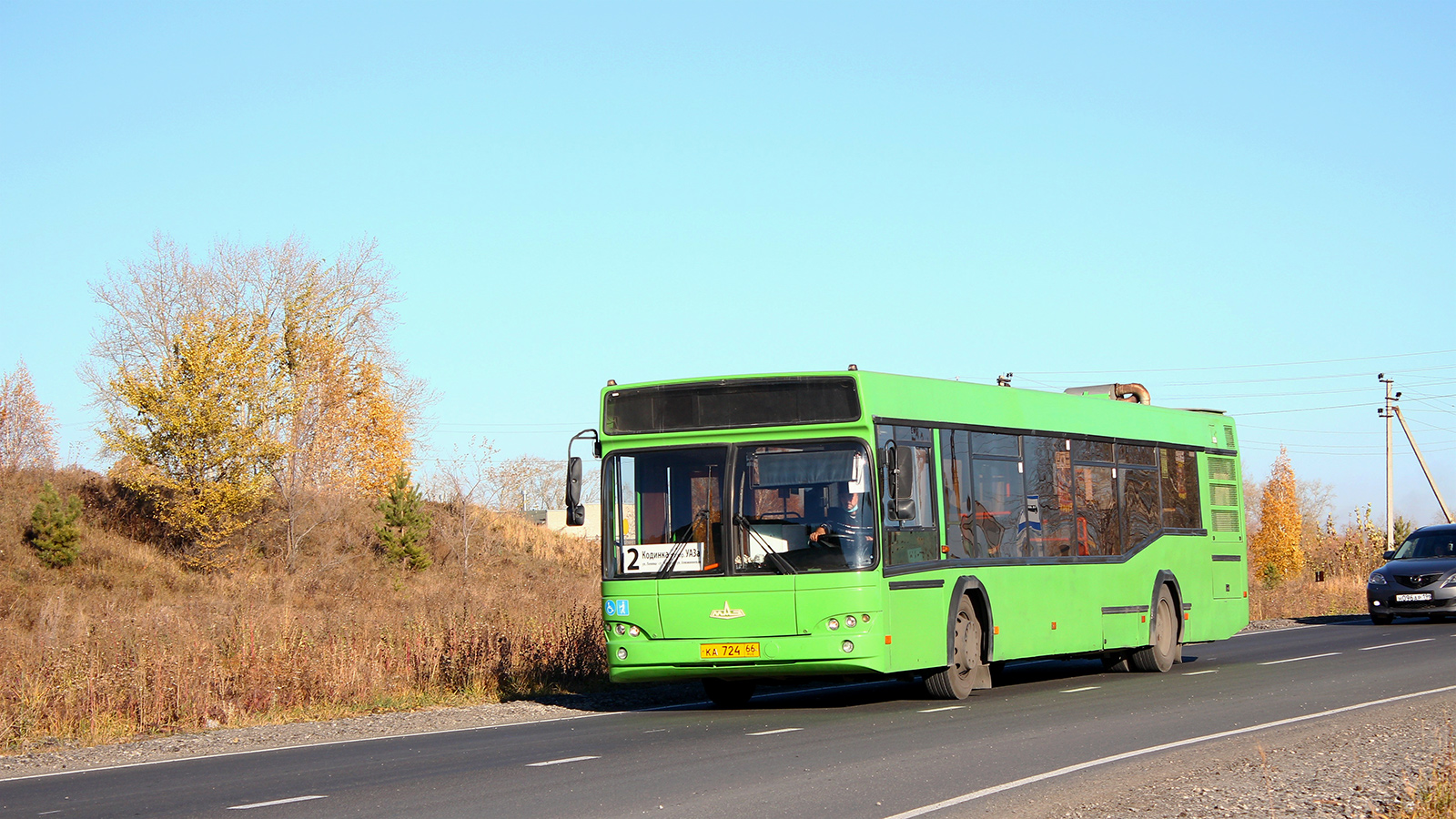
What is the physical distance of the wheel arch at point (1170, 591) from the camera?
768 inches

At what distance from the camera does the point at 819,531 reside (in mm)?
14078

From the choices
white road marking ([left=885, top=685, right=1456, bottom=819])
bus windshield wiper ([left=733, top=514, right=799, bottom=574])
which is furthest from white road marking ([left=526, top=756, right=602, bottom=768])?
white road marking ([left=885, top=685, right=1456, bottom=819])

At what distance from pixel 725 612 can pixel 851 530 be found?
1504mm

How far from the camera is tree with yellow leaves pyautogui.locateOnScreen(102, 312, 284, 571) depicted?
1953 inches

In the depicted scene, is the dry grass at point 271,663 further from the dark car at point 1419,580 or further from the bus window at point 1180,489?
the dark car at point 1419,580

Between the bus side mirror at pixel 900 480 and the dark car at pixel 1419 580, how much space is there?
19332 mm

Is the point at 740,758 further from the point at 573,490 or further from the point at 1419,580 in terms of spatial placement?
the point at 1419,580

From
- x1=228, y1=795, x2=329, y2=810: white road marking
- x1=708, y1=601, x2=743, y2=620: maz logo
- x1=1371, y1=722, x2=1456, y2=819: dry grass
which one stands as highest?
x1=708, y1=601, x2=743, y2=620: maz logo

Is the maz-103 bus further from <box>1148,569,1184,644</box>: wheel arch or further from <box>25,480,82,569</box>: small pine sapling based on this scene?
<box>25,480,82,569</box>: small pine sapling

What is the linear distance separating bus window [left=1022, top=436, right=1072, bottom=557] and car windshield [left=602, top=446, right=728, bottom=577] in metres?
4.55

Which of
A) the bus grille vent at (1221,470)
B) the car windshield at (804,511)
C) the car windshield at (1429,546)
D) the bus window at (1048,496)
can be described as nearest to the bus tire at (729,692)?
the car windshield at (804,511)

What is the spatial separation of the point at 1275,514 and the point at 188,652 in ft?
299

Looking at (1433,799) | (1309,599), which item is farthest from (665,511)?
(1309,599)

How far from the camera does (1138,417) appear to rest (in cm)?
1997
